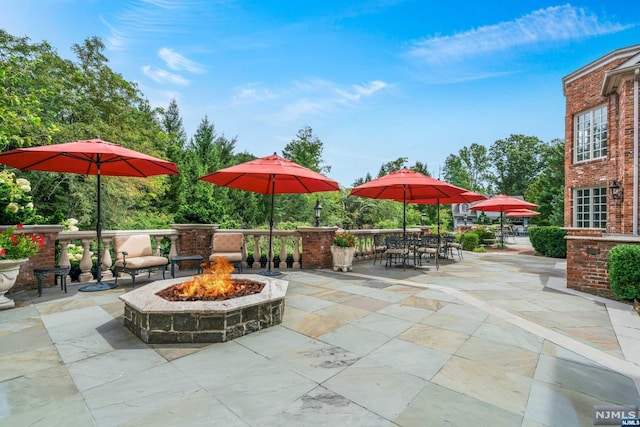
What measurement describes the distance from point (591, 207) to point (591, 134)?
3041 mm

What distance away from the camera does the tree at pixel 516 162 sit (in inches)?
1871

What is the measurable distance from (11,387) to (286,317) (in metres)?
2.58

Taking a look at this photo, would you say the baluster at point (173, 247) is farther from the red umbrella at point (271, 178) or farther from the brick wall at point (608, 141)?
the brick wall at point (608, 141)

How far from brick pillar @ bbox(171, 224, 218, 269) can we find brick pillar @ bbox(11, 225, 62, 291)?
225cm

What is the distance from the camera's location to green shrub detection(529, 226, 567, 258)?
38.8ft

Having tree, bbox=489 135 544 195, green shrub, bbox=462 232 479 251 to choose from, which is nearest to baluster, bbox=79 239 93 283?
green shrub, bbox=462 232 479 251

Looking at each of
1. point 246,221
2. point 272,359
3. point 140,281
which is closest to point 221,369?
point 272,359

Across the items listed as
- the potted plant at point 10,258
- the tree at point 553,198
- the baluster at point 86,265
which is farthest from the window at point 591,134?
the potted plant at point 10,258

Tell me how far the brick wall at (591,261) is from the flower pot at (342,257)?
4.50 metres

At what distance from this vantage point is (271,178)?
7426mm

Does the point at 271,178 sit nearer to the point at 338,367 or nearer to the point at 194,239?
the point at 194,239

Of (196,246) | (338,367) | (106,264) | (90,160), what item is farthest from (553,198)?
(90,160)

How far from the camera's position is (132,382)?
2.37 metres

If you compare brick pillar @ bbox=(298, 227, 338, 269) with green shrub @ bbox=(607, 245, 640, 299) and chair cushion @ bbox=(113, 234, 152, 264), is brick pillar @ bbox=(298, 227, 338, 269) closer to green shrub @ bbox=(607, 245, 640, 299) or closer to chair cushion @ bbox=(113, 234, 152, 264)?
chair cushion @ bbox=(113, 234, 152, 264)
